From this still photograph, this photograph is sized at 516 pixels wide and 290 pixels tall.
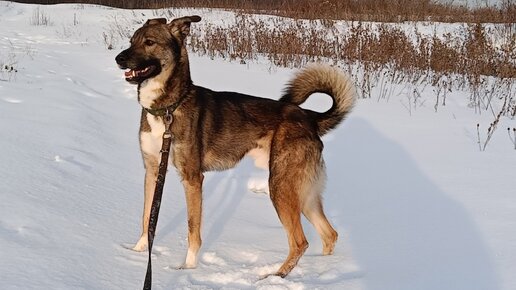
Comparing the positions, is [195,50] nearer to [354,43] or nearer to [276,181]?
[354,43]

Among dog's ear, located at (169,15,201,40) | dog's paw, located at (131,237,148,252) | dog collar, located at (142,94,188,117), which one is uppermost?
dog's ear, located at (169,15,201,40)

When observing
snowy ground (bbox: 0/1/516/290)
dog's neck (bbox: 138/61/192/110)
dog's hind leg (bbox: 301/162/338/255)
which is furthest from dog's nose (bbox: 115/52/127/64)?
dog's hind leg (bbox: 301/162/338/255)

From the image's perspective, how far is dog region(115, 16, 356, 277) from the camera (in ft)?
9.78

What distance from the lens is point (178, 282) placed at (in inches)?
106

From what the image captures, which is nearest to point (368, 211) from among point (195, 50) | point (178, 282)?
point (178, 282)

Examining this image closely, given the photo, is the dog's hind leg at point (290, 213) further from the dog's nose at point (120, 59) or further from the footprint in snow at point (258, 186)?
the footprint in snow at point (258, 186)

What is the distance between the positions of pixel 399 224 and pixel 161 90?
184 cm

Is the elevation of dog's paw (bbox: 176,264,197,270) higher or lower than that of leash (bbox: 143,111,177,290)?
lower

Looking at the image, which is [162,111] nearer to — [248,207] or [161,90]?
[161,90]

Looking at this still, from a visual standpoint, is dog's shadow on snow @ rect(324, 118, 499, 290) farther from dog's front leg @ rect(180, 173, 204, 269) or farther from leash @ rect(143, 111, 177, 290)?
leash @ rect(143, 111, 177, 290)

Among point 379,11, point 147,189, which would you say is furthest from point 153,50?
point 379,11

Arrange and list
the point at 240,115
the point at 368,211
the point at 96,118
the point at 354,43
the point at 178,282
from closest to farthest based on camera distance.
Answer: the point at 178,282, the point at 240,115, the point at 368,211, the point at 96,118, the point at 354,43

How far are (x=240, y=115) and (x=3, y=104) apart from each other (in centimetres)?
319

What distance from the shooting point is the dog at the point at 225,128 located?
2.98 m
